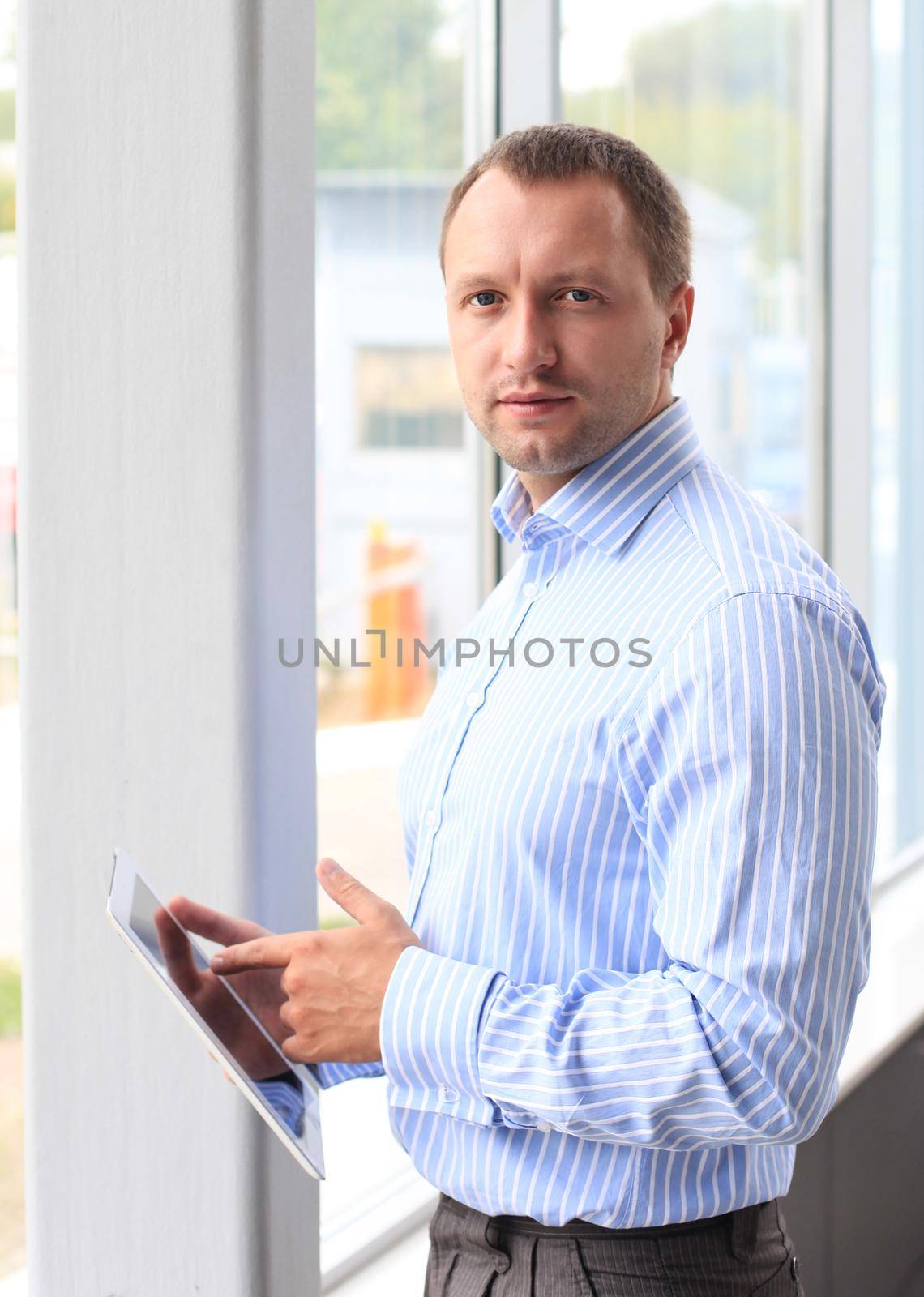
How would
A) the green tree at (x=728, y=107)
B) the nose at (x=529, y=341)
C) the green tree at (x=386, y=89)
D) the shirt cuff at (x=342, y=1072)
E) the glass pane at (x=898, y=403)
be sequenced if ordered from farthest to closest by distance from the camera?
the glass pane at (x=898, y=403)
the green tree at (x=728, y=107)
the green tree at (x=386, y=89)
the shirt cuff at (x=342, y=1072)
the nose at (x=529, y=341)

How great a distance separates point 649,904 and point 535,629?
27 cm

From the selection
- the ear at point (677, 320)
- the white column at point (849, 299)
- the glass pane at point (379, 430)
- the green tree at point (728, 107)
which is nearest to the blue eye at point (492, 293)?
the ear at point (677, 320)

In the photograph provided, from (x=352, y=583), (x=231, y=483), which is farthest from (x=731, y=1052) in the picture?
(x=352, y=583)

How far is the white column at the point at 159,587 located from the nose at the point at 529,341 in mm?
267

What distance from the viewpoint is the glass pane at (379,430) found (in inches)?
72.1

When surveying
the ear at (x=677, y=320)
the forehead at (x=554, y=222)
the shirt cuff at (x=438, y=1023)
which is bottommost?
the shirt cuff at (x=438, y=1023)

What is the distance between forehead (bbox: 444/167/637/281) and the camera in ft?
3.70

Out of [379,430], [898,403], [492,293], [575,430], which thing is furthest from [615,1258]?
[898,403]

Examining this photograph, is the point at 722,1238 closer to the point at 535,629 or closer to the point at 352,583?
the point at 535,629

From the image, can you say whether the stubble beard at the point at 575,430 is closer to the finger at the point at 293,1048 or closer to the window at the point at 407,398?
the finger at the point at 293,1048

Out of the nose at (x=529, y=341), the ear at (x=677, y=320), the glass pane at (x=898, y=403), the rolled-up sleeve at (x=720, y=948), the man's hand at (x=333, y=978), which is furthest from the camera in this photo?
the glass pane at (x=898, y=403)

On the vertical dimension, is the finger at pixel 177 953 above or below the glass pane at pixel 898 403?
below

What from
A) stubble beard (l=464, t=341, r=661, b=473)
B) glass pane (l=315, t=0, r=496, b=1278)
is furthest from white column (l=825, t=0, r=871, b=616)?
stubble beard (l=464, t=341, r=661, b=473)

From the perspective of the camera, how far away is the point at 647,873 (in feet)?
3.42
